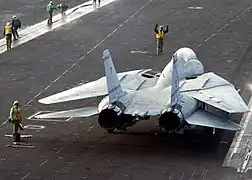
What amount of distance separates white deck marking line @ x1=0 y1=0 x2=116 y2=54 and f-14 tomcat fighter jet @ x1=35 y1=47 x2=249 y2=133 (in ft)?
59.1

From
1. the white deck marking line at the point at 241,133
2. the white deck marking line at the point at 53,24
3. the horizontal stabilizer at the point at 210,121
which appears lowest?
the white deck marking line at the point at 53,24

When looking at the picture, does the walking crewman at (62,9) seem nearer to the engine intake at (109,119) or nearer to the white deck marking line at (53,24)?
the white deck marking line at (53,24)

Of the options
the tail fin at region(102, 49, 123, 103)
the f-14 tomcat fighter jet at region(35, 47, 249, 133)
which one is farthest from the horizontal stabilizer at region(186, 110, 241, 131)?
the tail fin at region(102, 49, 123, 103)

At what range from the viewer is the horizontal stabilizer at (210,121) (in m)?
31.5

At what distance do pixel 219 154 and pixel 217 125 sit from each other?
1.24 metres

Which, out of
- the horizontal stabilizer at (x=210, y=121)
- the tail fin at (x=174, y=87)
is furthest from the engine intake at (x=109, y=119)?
the horizontal stabilizer at (x=210, y=121)

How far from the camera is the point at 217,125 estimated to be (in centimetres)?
3155

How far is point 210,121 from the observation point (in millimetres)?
31781

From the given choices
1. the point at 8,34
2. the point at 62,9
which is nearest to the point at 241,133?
the point at 8,34

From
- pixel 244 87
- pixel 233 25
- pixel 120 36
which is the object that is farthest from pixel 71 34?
pixel 244 87

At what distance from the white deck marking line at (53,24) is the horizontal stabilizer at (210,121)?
72.6ft

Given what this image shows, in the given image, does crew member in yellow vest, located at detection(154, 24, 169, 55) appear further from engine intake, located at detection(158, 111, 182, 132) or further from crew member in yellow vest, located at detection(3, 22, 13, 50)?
engine intake, located at detection(158, 111, 182, 132)

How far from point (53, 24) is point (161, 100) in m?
28.2

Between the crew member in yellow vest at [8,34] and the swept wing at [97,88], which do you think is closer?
the swept wing at [97,88]
